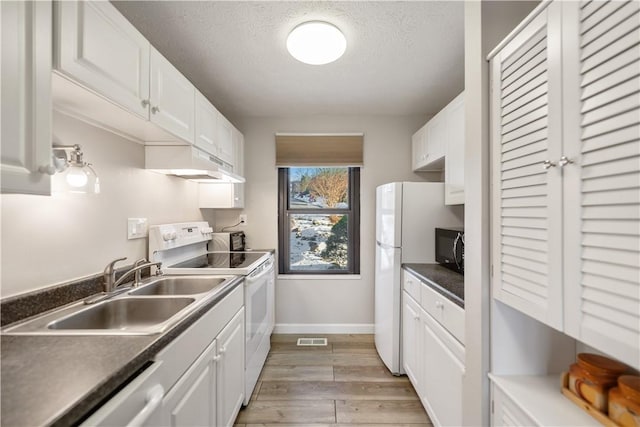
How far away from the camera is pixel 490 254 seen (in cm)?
113

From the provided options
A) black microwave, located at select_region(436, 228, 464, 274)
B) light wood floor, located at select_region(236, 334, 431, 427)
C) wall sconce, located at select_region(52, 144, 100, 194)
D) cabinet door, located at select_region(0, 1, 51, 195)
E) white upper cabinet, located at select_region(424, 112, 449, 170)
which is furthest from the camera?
white upper cabinet, located at select_region(424, 112, 449, 170)

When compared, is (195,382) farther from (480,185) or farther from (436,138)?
(436,138)

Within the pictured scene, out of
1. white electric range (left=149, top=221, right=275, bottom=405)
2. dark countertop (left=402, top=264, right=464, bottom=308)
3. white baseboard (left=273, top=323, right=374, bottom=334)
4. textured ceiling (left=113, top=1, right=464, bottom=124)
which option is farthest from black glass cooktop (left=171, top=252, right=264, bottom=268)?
textured ceiling (left=113, top=1, right=464, bottom=124)

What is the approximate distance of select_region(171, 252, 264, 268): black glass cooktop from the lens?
2148 mm

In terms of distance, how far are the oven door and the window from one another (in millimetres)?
544

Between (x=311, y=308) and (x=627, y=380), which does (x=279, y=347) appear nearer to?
(x=311, y=308)

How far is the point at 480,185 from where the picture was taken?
1.15m

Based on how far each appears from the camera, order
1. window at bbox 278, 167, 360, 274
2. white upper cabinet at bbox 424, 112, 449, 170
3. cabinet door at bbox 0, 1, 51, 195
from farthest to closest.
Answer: window at bbox 278, 167, 360, 274, white upper cabinet at bbox 424, 112, 449, 170, cabinet door at bbox 0, 1, 51, 195

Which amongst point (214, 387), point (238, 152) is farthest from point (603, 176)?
point (238, 152)

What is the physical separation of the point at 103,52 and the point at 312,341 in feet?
9.29

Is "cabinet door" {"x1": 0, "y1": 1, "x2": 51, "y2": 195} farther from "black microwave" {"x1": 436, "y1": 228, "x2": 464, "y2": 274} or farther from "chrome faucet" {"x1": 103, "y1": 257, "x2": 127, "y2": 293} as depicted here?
"black microwave" {"x1": 436, "y1": 228, "x2": 464, "y2": 274}

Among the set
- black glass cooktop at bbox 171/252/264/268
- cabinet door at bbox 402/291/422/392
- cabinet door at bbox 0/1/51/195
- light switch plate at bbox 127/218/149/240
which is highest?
cabinet door at bbox 0/1/51/195

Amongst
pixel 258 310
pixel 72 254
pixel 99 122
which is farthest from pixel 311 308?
pixel 99 122

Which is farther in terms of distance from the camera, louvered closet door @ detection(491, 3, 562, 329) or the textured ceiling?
the textured ceiling
